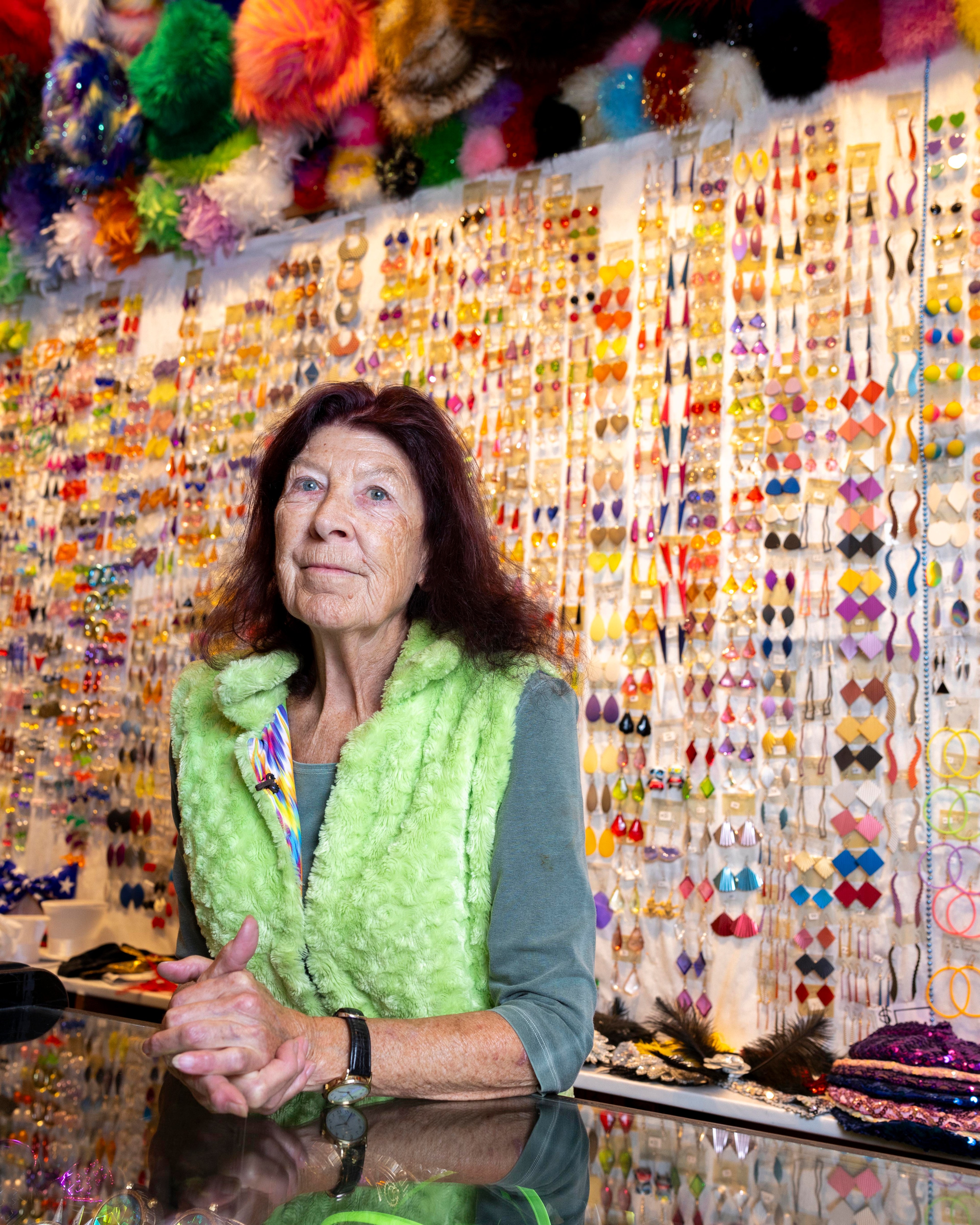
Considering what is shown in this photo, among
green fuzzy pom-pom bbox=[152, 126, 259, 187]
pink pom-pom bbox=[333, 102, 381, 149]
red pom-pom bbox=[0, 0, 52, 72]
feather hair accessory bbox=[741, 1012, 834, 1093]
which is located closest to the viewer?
feather hair accessory bbox=[741, 1012, 834, 1093]

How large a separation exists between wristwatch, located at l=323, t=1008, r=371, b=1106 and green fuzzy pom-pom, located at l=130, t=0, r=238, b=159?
4.01 metres

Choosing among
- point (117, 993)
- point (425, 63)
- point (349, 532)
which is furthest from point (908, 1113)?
point (425, 63)

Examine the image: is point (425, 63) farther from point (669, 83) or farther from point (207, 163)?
point (207, 163)

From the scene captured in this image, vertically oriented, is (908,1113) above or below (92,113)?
below

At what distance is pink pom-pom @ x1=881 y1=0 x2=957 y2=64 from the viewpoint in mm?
2949

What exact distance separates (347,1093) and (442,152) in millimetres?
3577

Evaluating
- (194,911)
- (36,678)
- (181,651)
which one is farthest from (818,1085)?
(36,678)

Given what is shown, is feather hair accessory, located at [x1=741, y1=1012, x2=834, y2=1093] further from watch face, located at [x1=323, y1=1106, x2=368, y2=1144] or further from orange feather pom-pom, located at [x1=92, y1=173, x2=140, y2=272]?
orange feather pom-pom, located at [x1=92, y1=173, x2=140, y2=272]

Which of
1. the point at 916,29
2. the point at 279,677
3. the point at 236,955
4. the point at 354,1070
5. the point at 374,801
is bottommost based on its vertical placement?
the point at 354,1070

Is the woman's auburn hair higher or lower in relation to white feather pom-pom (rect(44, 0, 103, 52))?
lower

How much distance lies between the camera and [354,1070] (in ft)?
3.79

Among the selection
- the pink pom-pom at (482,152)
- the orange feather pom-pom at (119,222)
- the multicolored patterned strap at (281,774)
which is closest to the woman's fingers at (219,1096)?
the multicolored patterned strap at (281,774)

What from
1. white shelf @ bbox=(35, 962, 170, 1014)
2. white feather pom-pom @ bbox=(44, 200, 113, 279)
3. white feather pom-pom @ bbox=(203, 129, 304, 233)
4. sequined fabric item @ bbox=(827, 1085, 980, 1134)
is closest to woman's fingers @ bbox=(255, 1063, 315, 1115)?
sequined fabric item @ bbox=(827, 1085, 980, 1134)

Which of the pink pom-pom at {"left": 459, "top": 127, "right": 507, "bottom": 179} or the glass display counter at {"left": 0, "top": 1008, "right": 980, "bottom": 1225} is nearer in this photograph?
the glass display counter at {"left": 0, "top": 1008, "right": 980, "bottom": 1225}
